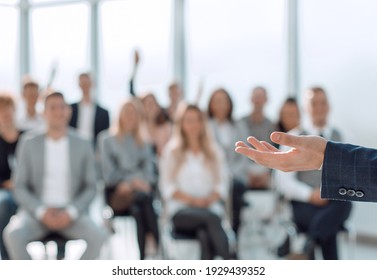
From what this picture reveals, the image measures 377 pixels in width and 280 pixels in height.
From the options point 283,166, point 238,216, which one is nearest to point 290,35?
point 238,216

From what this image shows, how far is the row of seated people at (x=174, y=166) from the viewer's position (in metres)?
4.15

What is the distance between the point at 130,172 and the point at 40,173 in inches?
34.7

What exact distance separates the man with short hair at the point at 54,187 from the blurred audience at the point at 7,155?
12cm

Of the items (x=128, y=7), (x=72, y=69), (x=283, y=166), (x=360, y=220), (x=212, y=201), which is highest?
(x=128, y=7)

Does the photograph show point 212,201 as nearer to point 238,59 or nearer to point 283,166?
point 283,166

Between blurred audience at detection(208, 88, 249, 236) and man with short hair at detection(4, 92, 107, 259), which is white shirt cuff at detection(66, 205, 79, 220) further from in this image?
blurred audience at detection(208, 88, 249, 236)

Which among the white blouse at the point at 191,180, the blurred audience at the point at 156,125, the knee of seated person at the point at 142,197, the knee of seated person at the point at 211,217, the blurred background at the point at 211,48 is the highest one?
the blurred background at the point at 211,48

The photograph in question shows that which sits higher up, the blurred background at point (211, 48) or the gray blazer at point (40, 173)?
the blurred background at point (211, 48)

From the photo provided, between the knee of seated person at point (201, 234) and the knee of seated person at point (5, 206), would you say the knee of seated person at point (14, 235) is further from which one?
the knee of seated person at point (201, 234)

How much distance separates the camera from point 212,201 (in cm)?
429

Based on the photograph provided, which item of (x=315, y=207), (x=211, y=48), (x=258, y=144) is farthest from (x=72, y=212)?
(x=211, y=48)

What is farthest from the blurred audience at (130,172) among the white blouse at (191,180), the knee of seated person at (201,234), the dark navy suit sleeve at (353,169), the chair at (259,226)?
the dark navy suit sleeve at (353,169)

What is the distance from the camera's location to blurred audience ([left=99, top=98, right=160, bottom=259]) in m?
4.65
